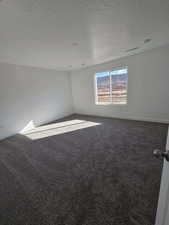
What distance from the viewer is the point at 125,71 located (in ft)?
13.2

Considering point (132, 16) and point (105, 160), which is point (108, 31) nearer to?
point (132, 16)

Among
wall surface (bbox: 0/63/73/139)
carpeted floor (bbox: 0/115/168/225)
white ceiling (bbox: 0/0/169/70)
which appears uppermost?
white ceiling (bbox: 0/0/169/70)

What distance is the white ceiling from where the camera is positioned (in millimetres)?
1380

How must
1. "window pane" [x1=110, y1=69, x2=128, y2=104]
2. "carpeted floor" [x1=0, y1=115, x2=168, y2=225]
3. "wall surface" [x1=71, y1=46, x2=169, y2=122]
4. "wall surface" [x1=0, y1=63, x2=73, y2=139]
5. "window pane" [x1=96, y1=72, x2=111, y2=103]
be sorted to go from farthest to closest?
"window pane" [x1=96, y1=72, x2=111, y2=103]
"window pane" [x1=110, y1=69, x2=128, y2=104]
"wall surface" [x1=0, y1=63, x2=73, y2=139]
"wall surface" [x1=71, y1=46, x2=169, y2=122]
"carpeted floor" [x1=0, y1=115, x2=168, y2=225]

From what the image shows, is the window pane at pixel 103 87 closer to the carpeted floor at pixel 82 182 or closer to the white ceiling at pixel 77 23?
the white ceiling at pixel 77 23

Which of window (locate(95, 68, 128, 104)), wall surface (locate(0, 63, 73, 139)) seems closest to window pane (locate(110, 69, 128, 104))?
window (locate(95, 68, 128, 104))

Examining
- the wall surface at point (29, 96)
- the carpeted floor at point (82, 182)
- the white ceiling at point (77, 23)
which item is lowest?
the carpeted floor at point (82, 182)

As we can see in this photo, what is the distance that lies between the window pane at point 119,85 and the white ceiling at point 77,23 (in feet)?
5.04

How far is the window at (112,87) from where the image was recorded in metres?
4.16

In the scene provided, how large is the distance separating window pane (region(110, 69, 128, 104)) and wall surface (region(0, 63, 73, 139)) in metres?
2.46

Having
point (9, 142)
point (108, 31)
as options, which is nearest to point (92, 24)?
point (108, 31)

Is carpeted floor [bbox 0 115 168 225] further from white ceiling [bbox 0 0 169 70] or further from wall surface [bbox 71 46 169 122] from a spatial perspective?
white ceiling [bbox 0 0 169 70]

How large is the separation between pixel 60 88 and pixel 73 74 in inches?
41.5

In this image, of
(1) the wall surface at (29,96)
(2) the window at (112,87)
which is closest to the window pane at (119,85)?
(2) the window at (112,87)
